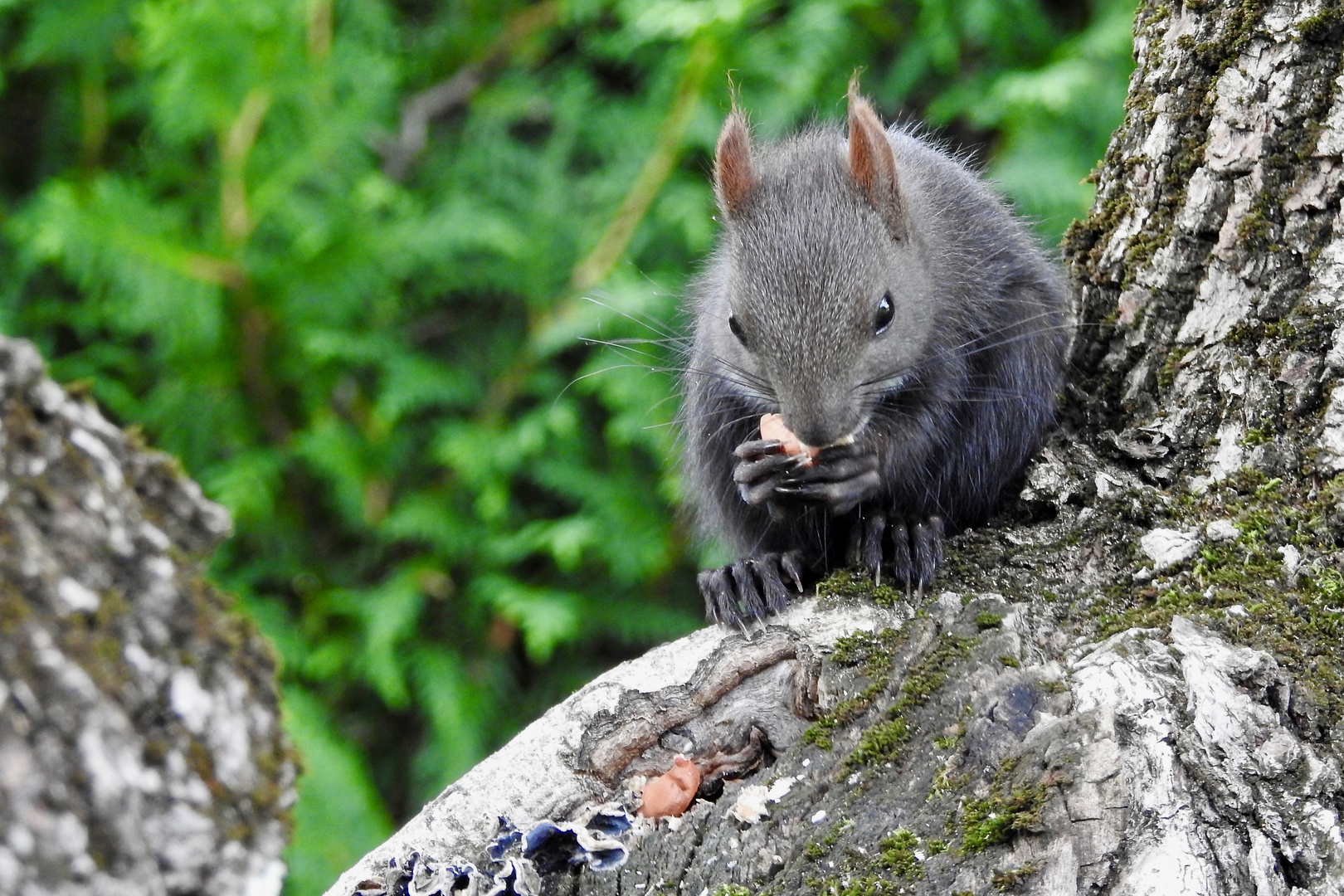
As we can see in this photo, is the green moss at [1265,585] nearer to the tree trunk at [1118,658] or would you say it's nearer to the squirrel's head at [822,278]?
the tree trunk at [1118,658]

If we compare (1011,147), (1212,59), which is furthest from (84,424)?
(1011,147)

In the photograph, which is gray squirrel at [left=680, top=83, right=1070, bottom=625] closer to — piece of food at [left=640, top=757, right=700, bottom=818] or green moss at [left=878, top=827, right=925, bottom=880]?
piece of food at [left=640, top=757, right=700, bottom=818]

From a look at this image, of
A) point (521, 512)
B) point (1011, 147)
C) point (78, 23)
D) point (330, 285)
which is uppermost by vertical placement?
point (78, 23)

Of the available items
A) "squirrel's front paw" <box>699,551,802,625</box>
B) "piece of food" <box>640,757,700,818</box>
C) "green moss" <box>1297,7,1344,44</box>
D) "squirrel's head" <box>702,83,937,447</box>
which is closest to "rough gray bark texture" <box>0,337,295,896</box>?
"piece of food" <box>640,757,700,818</box>

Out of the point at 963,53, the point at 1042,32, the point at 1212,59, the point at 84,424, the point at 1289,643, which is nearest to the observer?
the point at 84,424

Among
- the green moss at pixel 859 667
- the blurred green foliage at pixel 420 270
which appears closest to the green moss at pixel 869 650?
the green moss at pixel 859 667

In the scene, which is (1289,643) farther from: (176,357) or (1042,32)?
(176,357)
